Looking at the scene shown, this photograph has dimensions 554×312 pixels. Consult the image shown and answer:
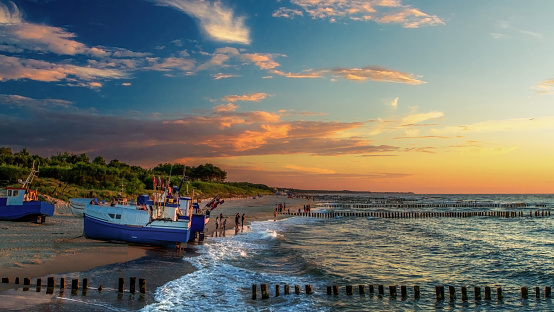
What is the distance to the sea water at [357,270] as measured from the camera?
65.5ft

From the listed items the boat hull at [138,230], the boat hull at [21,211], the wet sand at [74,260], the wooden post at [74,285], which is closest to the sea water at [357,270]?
the wet sand at [74,260]

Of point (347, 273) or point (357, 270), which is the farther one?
point (357, 270)

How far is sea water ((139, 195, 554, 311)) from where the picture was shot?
20.0 meters

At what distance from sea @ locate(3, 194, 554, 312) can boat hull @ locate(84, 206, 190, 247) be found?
7.35 ft

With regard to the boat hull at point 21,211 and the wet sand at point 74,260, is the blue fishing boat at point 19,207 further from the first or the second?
the wet sand at point 74,260

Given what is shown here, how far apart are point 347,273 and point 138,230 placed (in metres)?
17.0

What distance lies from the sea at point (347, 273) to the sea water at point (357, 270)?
0.18 ft

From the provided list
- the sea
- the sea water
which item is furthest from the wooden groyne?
the sea water

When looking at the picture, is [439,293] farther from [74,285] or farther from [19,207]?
[19,207]

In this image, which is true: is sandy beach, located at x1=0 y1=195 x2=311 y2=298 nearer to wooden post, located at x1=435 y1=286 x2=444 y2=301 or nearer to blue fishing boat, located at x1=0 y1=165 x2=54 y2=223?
blue fishing boat, located at x1=0 y1=165 x2=54 y2=223

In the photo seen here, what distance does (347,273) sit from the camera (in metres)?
27.8

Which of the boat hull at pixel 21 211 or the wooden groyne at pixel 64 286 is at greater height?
the boat hull at pixel 21 211

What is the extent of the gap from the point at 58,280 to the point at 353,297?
1467cm

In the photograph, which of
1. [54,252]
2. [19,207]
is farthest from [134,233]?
[19,207]
